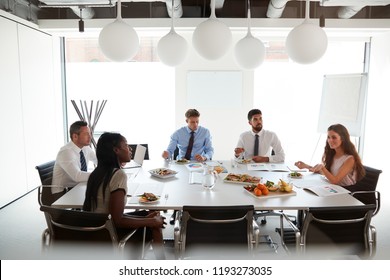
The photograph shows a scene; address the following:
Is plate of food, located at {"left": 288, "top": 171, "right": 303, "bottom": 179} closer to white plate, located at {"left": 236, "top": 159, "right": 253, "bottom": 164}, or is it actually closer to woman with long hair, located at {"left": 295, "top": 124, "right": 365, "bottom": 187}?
woman with long hair, located at {"left": 295, "top": 124, "right": 365, "bottom": 187}

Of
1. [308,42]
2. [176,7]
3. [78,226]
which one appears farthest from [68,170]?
[176,7]

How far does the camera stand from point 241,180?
9.30 feet

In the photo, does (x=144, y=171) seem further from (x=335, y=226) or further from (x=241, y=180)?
(x=335, y=226)

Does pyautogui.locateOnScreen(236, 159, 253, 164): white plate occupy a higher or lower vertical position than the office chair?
higher

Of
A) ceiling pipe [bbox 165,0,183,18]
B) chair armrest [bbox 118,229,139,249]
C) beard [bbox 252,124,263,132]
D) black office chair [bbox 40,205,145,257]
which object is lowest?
chair armrest [bbox 118,229,139,249]

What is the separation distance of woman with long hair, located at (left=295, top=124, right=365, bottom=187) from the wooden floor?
0.73m

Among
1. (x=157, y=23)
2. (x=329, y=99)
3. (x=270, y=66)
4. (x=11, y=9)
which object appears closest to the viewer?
(x=11, y=9)

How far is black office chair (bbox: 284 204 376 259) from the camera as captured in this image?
6.99 feet

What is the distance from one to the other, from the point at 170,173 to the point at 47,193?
1041mm

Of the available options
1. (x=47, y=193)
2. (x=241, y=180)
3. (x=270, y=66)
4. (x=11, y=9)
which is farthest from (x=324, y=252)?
(x=270, y=66)

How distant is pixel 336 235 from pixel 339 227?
6 cm

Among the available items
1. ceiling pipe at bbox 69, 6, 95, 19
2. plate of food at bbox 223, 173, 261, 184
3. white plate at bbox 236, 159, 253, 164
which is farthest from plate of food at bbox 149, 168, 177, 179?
ceiling pipe at bbox 69, 6, 95, 19

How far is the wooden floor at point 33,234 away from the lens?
3107mm

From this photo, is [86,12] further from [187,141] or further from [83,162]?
[83,162]
